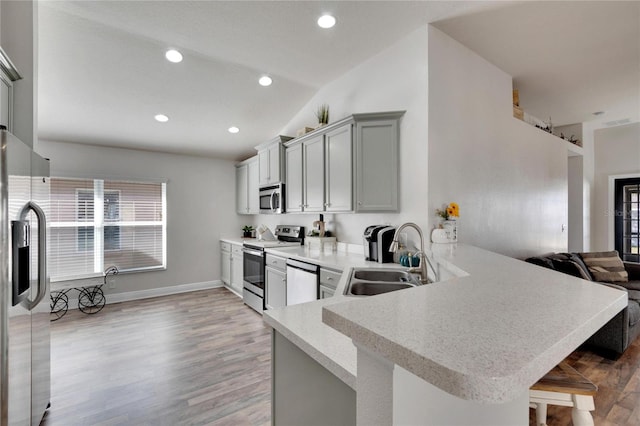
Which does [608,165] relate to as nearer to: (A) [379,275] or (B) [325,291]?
(A) [379,275]

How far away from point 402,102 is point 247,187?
3.24 metres

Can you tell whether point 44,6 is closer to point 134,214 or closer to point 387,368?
point 134,214

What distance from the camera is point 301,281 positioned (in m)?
3.06

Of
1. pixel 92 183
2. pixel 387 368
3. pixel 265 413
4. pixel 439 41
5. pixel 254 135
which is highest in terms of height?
pixel 439 41

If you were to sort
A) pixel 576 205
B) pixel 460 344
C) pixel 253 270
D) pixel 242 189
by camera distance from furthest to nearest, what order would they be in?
pixel 242 189
pixel 576 205
pixel 253 270
pixel 460 344

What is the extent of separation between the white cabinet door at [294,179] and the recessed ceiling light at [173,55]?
153cm

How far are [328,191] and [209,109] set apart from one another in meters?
1.95

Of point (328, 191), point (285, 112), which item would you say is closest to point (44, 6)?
point (285, 112)

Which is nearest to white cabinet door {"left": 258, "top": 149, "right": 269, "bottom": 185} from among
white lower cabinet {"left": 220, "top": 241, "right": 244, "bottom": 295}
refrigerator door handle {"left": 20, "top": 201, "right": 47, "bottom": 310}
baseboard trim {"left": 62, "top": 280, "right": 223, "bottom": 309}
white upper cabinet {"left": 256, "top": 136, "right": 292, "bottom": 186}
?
white upper cabinet {"left": 256, "top": 136, "right": 292, "bottom": 186}

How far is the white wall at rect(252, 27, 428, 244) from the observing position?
8.54ft

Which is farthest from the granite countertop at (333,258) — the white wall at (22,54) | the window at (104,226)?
the window at (104,226)

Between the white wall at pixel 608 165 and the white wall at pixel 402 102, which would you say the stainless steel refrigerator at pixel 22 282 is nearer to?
the white wall at pixel 402 102

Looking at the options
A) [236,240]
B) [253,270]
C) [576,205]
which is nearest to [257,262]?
[253,270]

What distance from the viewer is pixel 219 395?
2254 mm
